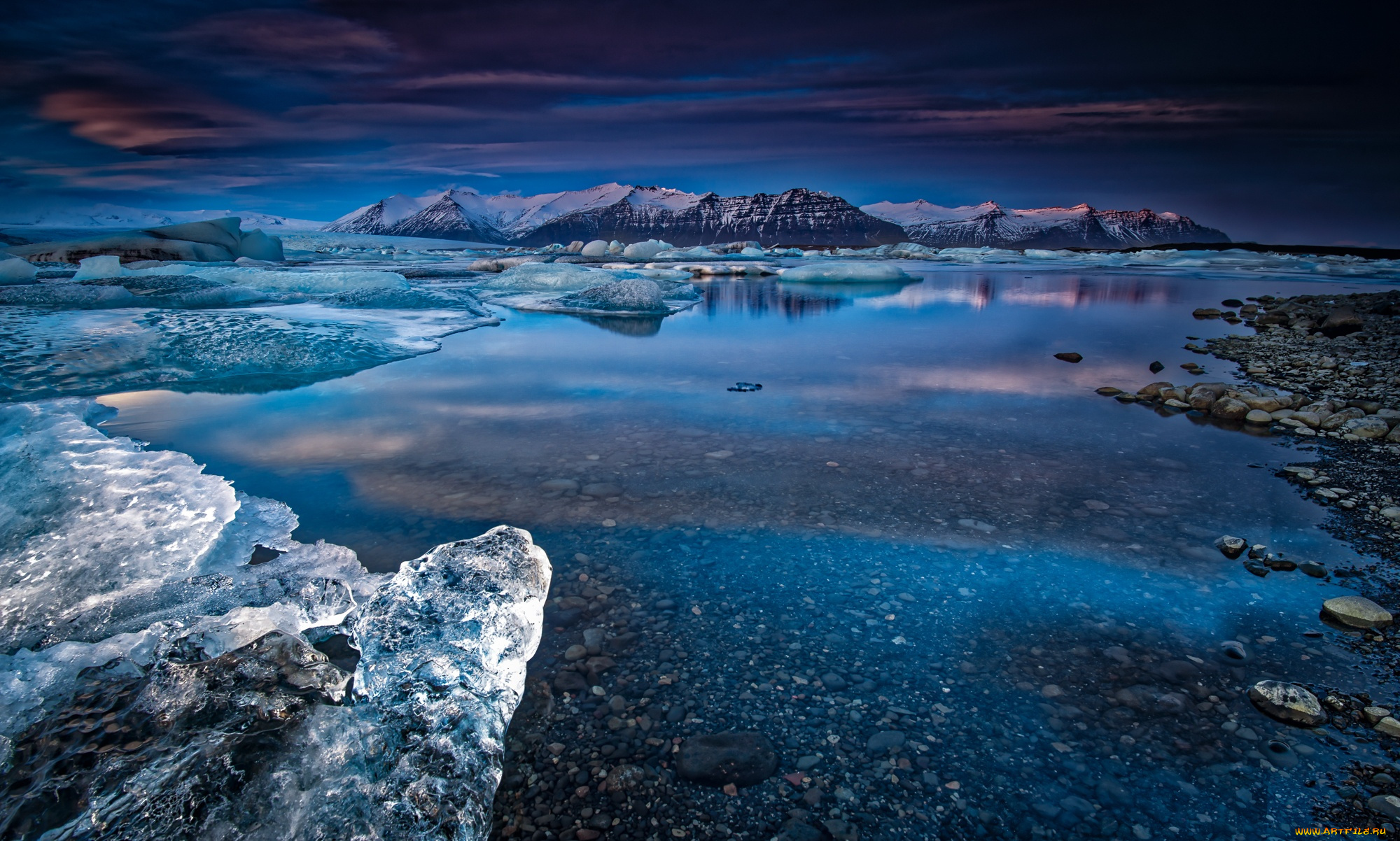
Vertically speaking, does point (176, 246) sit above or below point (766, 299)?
above

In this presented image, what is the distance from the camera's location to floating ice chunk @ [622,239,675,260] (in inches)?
1732

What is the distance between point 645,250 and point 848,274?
87.3 ft

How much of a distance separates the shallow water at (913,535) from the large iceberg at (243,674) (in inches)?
17.4

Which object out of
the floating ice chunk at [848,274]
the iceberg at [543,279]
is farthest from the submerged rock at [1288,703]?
the floating ice chunk at [848,274]

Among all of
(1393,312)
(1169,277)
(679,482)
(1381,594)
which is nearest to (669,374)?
(679,482)

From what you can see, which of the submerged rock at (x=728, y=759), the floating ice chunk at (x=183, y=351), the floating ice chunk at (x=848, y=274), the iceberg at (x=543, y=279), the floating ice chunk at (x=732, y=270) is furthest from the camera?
the floating ice chunk at (x=732, y=270)

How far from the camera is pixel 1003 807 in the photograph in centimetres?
151

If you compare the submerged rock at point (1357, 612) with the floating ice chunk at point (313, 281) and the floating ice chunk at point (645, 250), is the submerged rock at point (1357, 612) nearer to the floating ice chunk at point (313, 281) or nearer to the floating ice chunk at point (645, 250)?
the floating ice chunk at point (313, 281)

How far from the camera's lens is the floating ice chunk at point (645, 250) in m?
44.0

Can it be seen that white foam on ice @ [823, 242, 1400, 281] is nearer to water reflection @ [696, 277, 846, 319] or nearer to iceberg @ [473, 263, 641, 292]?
water reflection @ [696, 277, 846, 319]

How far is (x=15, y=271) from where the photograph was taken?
15000 millimetres

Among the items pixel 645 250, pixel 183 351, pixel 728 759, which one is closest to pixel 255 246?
pixel 645 250

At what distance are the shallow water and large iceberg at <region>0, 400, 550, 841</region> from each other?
1.45ft

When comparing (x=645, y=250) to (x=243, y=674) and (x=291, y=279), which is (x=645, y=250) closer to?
(x=291, y=279)
